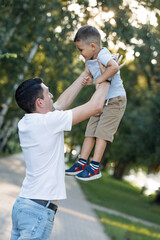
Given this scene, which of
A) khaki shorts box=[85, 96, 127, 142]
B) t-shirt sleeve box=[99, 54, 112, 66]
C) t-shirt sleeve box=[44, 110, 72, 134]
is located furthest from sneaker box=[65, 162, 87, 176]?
t-shirt sleeve box=[99, 54, 112, 66]

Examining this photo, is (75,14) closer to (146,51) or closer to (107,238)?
(146,51)

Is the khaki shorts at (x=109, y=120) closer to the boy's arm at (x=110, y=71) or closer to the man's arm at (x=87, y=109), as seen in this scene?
the boy's arm at (x=110, y=71)

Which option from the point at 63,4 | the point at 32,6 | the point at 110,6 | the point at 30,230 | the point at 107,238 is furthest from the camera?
the point at 32,6

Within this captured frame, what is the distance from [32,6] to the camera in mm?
15039

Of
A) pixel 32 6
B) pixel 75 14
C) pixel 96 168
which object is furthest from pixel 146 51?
pixel 32 6

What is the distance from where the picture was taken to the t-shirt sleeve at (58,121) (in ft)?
12.0

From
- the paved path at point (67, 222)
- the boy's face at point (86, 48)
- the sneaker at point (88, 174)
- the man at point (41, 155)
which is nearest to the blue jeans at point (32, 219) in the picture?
the man at point (41, 155)

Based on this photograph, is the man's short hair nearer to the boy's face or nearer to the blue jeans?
the boy's face

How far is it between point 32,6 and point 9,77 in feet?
11.4

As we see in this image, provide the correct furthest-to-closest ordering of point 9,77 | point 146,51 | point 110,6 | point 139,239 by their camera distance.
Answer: point 9,77 → point 139,239 → point 146,51 → point 110,6

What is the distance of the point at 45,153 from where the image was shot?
147 inches

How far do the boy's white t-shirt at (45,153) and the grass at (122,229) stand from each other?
27.5 feet

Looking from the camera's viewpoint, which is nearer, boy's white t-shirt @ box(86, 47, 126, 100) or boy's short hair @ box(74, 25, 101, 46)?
boy's short hair @ box(74, 25, 101, 46)

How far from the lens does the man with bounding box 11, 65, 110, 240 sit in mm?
3666
